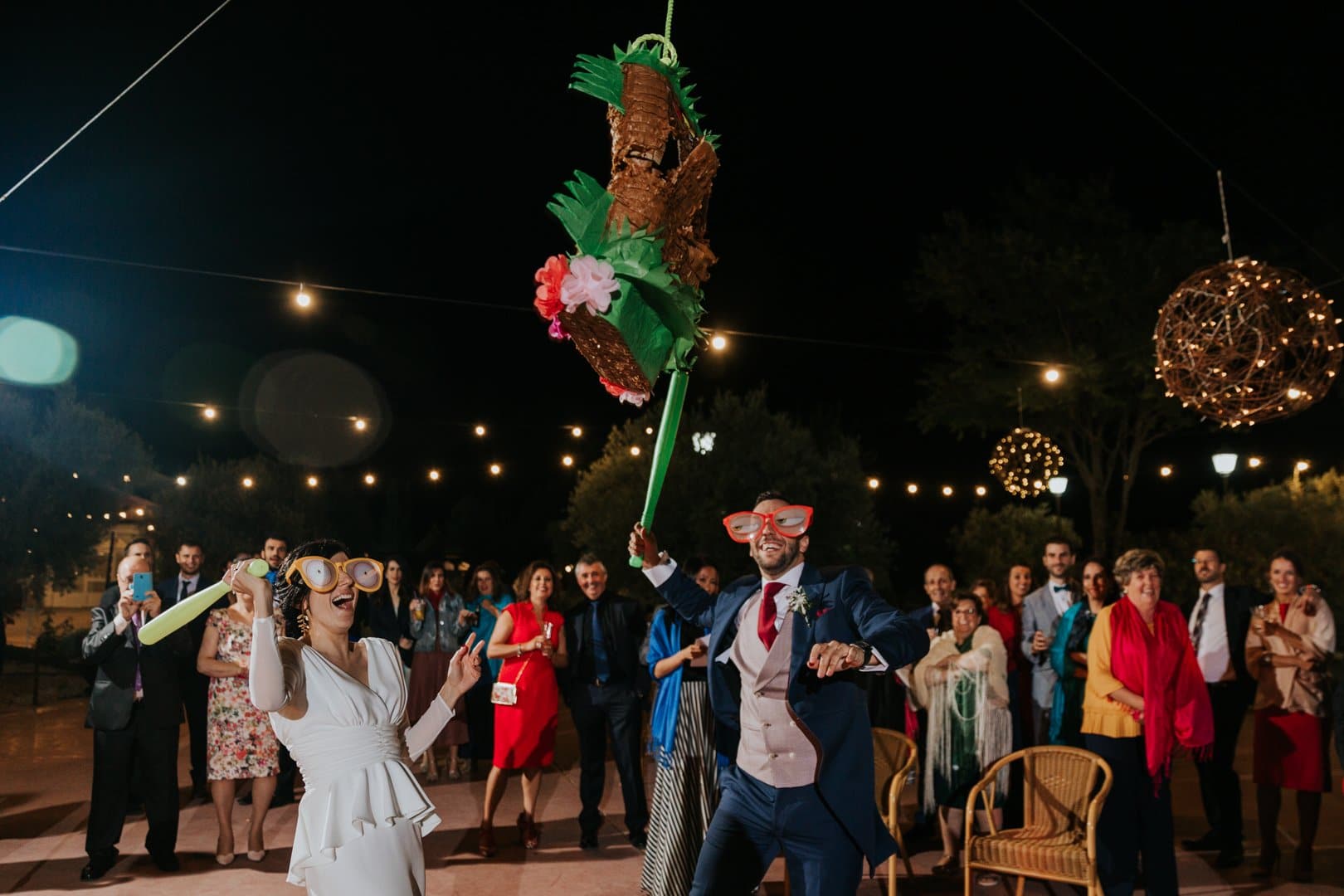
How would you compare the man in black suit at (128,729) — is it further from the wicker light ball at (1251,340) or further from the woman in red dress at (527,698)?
the wicker light ball at (1251,340)

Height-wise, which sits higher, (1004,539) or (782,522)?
(1004,539)

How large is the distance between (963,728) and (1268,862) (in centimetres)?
180

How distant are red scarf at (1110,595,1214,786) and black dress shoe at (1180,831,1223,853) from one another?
177 centimetres

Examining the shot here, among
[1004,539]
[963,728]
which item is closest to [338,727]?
[963,728]

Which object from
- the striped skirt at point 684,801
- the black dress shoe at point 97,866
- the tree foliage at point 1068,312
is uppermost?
the tree foliage at point 1068,312

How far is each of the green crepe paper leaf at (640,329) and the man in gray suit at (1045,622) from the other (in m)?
4.45

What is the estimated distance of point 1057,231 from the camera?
21625 millimetres

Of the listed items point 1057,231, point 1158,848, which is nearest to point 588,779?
point 1158,848

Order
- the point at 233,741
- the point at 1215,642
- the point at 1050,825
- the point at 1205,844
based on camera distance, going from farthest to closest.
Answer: the point at 1215,642 < the point at 1205,844 < the point at 233,741 < the point at 1050,825

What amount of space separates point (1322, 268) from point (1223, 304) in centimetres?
1460

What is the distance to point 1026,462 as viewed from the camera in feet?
56.1

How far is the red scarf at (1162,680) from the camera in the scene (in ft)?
17.6

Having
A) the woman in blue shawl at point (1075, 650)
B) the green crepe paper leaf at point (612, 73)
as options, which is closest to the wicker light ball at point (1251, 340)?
the woman in blue shawl at point (1075, 650)

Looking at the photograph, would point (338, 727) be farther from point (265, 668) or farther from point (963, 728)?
point (963, 728)
